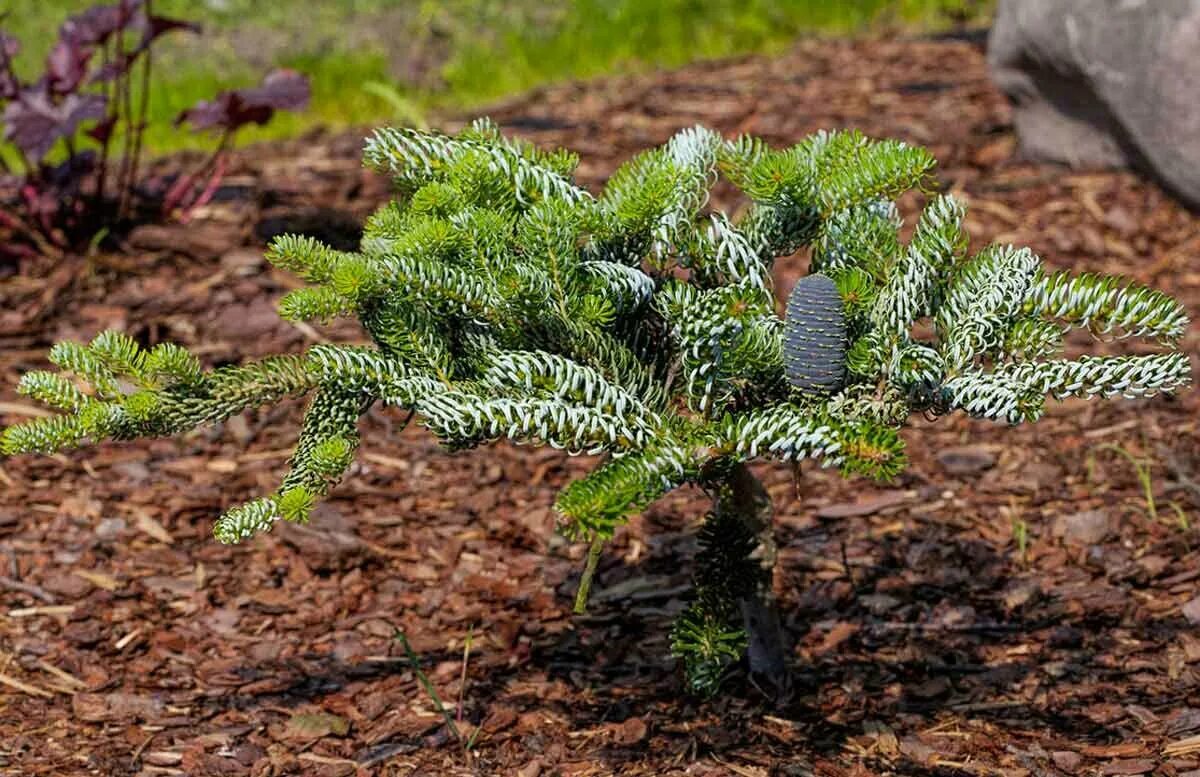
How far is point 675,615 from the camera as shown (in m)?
3.47

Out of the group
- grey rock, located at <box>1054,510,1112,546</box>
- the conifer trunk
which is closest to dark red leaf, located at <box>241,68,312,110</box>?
the conifer trunk

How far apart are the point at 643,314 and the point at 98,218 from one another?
297 cm

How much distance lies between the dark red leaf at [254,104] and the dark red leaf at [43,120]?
0.26m

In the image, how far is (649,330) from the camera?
106 inches

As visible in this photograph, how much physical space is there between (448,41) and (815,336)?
19.2 ft

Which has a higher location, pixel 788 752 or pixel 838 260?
pixel 838 260

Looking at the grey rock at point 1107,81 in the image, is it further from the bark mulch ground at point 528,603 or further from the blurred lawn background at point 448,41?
the blurred lawn background at point 448,41

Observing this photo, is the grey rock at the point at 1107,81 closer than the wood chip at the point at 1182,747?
No

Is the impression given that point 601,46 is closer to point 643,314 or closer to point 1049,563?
point 1049,563

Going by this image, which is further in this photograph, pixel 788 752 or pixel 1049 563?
pixel 1049 563

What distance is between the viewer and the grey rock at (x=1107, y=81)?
4969 millimetres

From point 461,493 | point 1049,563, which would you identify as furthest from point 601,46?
point 1049,563

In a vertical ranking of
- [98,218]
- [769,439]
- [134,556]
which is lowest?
[134,556]

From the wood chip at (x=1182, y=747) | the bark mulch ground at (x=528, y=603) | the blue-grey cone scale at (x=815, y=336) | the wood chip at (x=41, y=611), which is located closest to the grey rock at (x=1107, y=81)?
the bark mulch ground at (x=528, y=603)
